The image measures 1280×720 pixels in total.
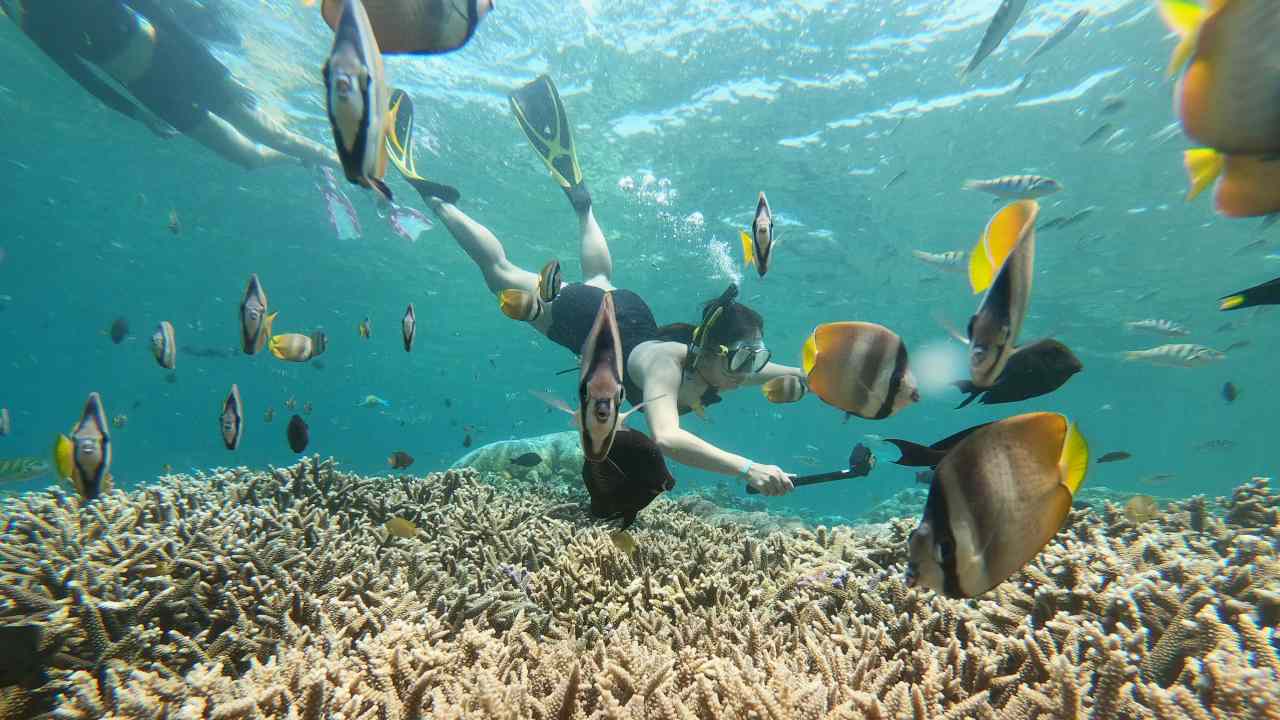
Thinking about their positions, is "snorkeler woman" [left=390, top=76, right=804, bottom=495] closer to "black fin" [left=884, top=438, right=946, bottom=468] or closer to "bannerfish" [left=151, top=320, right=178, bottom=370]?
"black fin" [left=884, top=438, right=946, bottom=468]

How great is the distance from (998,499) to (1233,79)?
100cm

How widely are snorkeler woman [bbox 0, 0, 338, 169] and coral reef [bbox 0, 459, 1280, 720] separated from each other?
1111cm

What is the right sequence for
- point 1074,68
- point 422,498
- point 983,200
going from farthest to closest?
point 983,200, point 1074,68, point 422,498

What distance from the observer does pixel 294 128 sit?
19.7 m

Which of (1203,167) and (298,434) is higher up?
(298,434)

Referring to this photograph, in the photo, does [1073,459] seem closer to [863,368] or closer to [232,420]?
[863,368]

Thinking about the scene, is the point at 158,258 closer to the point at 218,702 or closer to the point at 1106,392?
the point at 218,702

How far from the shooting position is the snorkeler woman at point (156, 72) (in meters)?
10.6

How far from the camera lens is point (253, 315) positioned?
4188 millimetres

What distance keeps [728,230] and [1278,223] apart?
1764 centimetres

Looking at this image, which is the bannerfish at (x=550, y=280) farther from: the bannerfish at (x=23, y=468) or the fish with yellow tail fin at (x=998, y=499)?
the bannerfish at (x=23, y=468)

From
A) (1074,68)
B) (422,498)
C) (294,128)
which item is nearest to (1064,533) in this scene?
(422,498)

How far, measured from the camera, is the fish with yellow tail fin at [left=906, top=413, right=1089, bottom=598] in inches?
49.9

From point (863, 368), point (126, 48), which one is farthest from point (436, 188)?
point (126, 48)
